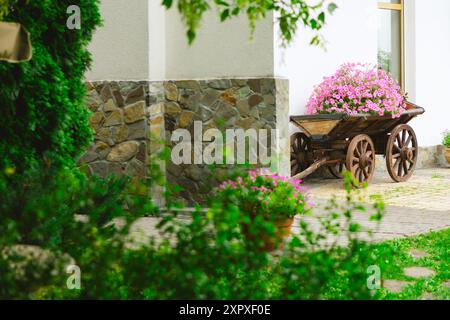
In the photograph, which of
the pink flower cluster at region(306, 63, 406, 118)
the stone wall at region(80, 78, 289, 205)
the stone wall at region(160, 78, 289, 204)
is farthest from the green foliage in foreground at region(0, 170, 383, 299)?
the pink flower cluster at region(306, 63, 406, 118)

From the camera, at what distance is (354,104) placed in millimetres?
9203

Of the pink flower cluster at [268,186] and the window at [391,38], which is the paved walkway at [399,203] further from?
the window at [391,38]

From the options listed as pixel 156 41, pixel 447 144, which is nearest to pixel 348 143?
pixel 156 41

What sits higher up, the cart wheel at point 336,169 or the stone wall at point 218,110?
the stone wall at point 218,110

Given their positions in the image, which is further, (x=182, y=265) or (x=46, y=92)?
(x=46, y=92)

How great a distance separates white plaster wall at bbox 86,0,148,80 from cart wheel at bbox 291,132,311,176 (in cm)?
240

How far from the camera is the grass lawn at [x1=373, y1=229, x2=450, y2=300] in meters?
4.21

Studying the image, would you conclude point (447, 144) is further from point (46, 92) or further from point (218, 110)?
point (46, 92)

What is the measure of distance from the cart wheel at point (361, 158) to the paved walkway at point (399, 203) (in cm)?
21

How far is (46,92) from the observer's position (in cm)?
475

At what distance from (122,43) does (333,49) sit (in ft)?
10.2

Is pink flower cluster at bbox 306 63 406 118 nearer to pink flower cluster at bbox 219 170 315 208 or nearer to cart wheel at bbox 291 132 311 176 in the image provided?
cart wheel at bbox 291 132 311 176

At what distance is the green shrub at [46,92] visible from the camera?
182 inches

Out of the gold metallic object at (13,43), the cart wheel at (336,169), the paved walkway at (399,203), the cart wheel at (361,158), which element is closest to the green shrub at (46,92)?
the gold metallic object at (13,43)
